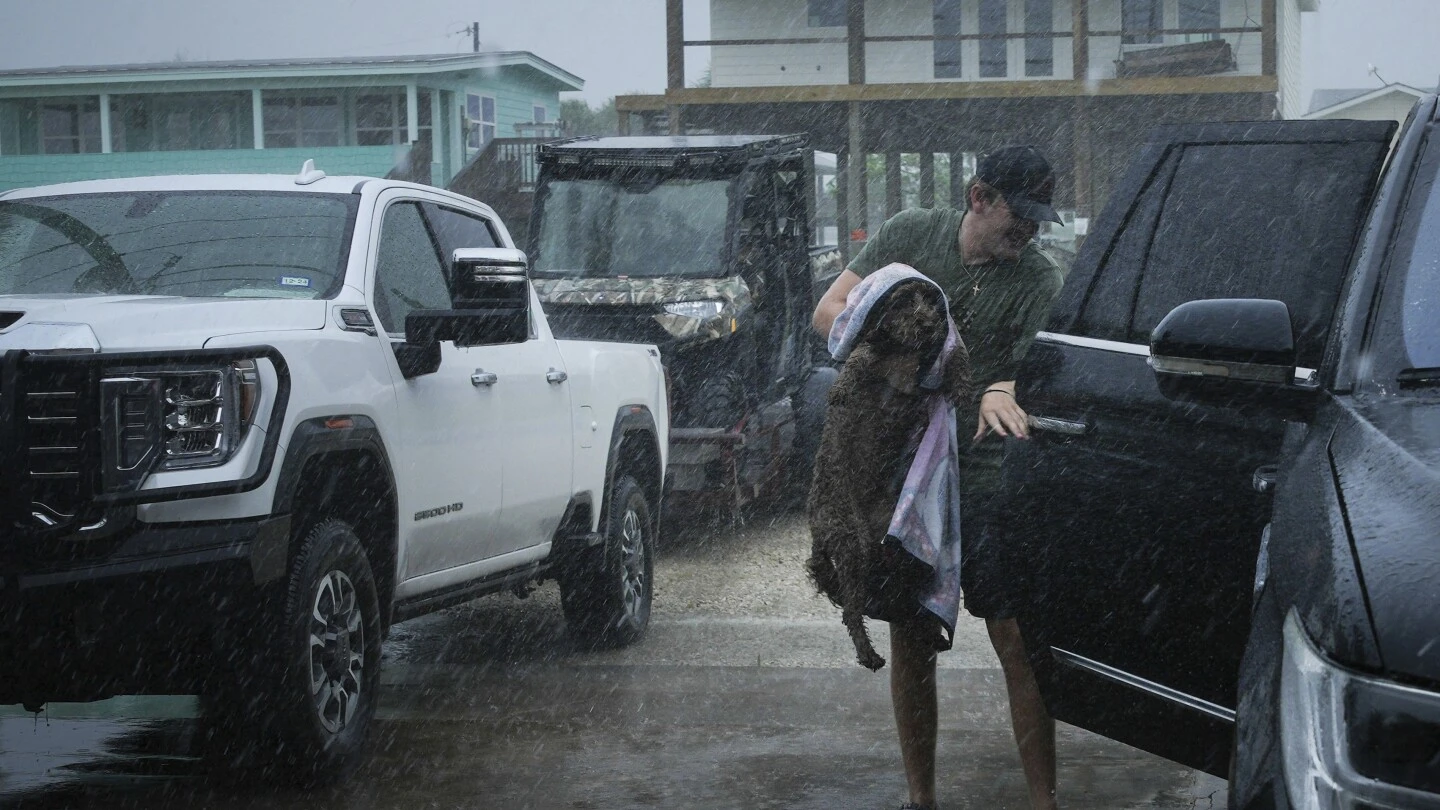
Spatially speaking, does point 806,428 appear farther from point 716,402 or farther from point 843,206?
point 843,206

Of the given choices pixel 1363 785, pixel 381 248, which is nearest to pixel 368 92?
pixel 381 248

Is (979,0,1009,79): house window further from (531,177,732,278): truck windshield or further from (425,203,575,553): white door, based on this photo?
(425,203,575,553): white door

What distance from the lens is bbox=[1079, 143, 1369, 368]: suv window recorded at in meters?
4.14

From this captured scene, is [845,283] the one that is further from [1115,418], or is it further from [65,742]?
[65,742]

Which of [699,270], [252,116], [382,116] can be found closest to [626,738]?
[699,270]

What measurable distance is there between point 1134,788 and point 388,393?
2.74 meters

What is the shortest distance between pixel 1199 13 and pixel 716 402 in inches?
827

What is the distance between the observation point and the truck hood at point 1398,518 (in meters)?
2.09

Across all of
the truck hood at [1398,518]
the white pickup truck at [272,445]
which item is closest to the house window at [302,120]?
the white pickup truck at [272,445]

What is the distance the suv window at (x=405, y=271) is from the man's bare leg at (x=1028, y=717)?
2.57 meters

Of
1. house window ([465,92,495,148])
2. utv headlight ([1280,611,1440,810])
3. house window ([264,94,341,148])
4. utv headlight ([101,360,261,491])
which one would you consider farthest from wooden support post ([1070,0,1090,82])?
utv headlight ([1280,611,1440,810])

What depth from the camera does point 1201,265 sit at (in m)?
4.36

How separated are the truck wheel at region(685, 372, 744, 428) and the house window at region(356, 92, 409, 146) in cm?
2499

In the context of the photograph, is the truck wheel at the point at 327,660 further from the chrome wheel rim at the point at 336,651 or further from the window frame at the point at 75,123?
the window frame at the point at 75,123
